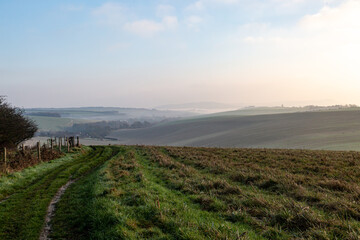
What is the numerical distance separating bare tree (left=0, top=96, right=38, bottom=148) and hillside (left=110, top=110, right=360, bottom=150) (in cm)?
4715

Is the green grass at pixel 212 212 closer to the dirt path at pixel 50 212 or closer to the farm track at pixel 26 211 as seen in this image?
the dirt path at pixel 50 212

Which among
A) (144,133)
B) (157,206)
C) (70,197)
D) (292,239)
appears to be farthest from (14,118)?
(144,133)

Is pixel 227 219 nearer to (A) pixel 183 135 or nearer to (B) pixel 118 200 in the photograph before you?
(B) pixel 118 200

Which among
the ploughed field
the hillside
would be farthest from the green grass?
the hillside

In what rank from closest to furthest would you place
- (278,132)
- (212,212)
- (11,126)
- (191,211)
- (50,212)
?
1. (191,211)
2. (212,212)
3. (50,212)
4. (11,126)
5. (278,132)

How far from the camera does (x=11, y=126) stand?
1054 inches

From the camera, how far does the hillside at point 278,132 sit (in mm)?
56812

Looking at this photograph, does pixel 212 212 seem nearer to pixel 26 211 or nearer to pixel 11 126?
pixel 26 211

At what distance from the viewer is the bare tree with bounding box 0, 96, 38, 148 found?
25.8m

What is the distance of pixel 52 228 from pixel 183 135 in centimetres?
11677

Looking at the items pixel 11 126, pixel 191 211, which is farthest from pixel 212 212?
pixel 11 126

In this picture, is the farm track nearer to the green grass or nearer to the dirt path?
the dirt path

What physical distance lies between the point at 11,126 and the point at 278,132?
74.4 m

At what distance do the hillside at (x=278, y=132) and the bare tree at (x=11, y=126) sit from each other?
4715 cm
